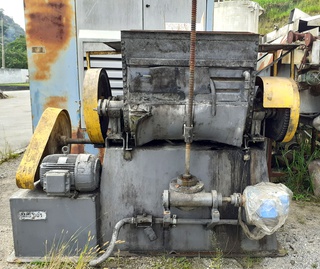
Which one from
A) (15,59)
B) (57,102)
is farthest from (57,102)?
(15,59)

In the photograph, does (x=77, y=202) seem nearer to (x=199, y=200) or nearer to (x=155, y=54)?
(x=199, y=200)

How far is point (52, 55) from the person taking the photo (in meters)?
3.62

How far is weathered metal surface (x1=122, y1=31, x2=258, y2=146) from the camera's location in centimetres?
206

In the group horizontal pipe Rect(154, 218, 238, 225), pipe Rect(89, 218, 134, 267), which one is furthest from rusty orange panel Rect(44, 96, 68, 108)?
horizontal pipe Rect(154, 218, 238, 225)

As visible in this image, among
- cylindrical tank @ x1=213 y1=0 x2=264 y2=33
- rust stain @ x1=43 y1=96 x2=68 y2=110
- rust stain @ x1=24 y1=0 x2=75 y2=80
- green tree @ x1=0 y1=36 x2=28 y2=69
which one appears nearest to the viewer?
rust stain @ x1=24 y1=0 x2=75 y2=80

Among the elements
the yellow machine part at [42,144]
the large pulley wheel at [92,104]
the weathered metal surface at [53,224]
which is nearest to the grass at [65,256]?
the weathered metal surface at [53,224]

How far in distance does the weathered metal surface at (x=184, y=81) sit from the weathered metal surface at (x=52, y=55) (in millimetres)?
1750

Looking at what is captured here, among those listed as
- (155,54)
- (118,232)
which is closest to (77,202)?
(118,232)

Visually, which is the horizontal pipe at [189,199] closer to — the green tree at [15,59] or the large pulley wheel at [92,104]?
the large pulley wheel at [92,104]

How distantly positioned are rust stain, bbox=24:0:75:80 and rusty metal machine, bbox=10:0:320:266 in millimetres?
1400

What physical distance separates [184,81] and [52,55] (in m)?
2.11

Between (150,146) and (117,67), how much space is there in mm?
1653

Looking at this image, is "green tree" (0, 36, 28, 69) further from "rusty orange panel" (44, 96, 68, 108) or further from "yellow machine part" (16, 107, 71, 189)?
"yellow machine part" (16, 107, 71, 189)

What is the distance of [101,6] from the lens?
12.0 feet
